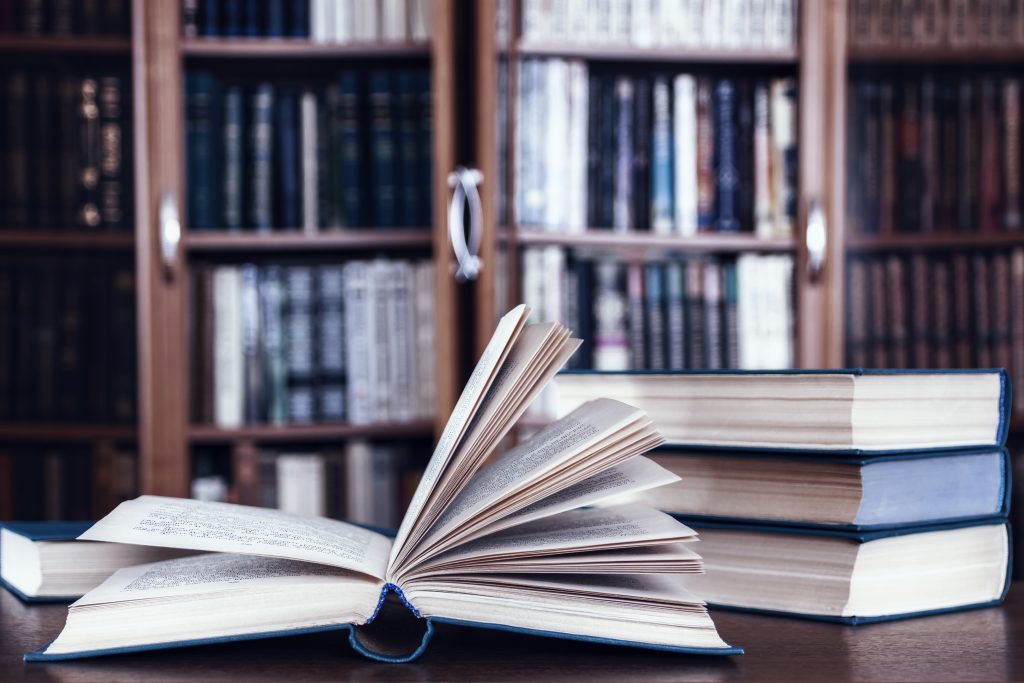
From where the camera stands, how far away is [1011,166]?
76.3 inches

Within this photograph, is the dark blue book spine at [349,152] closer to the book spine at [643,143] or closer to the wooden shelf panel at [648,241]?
the wooden shelf panel at [648,241]

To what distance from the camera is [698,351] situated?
6.39 feet

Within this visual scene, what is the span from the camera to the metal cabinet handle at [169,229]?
182 cm

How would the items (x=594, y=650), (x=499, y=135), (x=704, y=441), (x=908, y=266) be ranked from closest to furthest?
(x=594, y=650)
(x=704, y=441)
(x=499, y=135)
(x=908, y=266)

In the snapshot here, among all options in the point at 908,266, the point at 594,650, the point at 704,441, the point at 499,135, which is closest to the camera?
the point at 594,650

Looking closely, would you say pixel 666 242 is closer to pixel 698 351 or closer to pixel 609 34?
pixel 698 351

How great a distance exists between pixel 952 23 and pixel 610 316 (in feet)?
2.91

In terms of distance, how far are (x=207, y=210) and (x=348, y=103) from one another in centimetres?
34

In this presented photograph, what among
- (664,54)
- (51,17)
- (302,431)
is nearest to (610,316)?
(664,54)

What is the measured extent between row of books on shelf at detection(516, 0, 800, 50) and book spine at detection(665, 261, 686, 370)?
0.45 meters

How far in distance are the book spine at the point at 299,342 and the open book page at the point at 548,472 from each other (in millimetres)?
1461

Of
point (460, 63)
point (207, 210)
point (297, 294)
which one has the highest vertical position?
point (460, 63)

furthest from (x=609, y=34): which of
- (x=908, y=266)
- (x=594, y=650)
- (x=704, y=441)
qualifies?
(x=594, y=650)

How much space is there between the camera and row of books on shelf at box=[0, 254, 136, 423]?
189 centimetres
